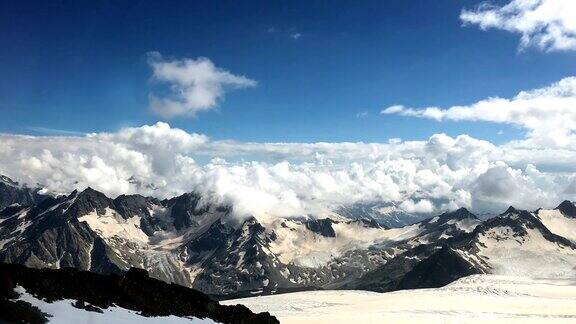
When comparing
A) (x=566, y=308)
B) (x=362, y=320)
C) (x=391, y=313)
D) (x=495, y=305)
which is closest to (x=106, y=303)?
(x=362, y=320)

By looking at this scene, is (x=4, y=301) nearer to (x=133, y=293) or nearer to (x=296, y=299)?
(x=133, y=293)

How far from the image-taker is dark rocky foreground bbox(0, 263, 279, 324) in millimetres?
43547

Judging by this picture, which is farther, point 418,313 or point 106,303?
point 418,313

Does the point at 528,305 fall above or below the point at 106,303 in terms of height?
below

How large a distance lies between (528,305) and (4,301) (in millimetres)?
144780

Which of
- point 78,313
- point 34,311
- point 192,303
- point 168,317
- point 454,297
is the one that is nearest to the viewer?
point 34,311

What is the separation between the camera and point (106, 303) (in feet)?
178

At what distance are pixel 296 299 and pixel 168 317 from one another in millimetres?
126232

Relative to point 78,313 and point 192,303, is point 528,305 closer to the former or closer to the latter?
point 192,303

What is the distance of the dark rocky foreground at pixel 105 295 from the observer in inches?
1714

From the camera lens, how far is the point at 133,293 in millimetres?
60750

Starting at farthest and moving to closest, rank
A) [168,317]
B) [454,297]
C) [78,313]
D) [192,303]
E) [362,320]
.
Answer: [454,297]
[362,320]
[192,303]
[168,317]
[78,313]

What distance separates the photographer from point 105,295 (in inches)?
2253

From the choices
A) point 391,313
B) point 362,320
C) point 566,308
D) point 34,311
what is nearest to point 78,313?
point 34,311
